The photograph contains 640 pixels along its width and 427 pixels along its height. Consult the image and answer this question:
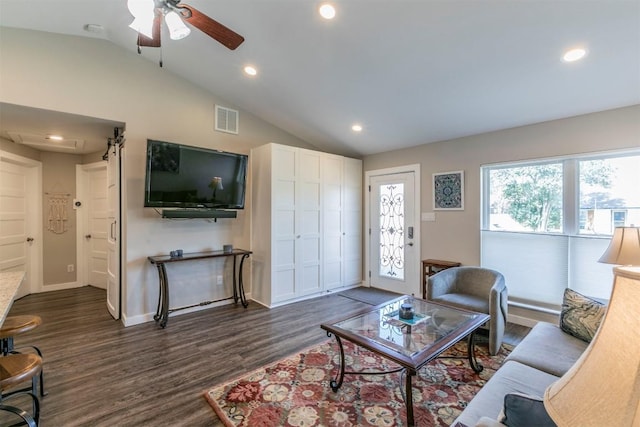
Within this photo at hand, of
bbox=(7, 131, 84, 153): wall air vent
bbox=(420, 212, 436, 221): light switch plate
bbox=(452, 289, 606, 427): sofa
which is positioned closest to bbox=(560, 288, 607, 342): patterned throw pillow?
bbox=(452, 289, 606, 427): sofa

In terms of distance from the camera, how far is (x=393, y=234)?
4965 mm

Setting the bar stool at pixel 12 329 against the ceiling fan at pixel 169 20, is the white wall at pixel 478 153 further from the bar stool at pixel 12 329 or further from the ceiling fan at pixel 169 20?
the bar stool at pixel 12 329

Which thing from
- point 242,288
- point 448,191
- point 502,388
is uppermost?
point 448,191

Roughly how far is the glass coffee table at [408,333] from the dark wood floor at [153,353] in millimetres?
850

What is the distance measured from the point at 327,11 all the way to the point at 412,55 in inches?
35.2

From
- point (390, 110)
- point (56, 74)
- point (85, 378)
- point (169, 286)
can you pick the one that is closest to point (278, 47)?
point (390, 110)

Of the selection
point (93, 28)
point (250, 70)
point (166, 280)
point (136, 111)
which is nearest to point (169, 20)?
point (250, 70)

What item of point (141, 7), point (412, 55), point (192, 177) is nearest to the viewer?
Result: point (141, 7)

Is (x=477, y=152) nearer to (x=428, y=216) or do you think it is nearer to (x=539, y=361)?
(x=428, y=216)

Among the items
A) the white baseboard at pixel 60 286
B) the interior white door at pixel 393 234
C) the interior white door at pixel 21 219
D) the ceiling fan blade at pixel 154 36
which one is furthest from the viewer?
the white baseboard at pixel 60 286

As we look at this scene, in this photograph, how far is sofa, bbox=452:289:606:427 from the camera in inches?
56.3

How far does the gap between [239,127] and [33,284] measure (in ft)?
14.4

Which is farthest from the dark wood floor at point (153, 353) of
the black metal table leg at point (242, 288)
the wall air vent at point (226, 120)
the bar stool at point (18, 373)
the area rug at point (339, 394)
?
the wall air vent at point (226, 120)

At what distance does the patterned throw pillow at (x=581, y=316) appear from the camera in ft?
6.77
